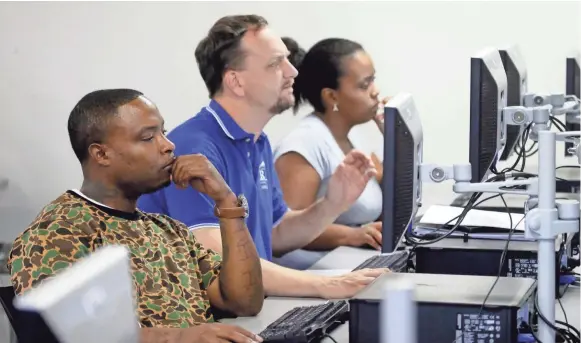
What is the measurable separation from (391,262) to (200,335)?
0.78m

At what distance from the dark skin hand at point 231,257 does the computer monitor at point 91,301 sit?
1155 millimetres

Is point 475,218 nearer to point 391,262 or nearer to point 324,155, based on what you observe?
point 391,262

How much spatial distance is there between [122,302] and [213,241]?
1431mm

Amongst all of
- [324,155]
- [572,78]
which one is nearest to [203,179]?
[324,155]

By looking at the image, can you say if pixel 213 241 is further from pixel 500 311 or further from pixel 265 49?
pixel 500 311

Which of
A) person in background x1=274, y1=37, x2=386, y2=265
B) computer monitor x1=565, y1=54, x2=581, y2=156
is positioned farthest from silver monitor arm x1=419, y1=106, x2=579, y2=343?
computer monitor x1=565, y1=54, x2=581, y2=156

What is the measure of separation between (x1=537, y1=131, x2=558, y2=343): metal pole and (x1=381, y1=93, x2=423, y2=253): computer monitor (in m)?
0.25

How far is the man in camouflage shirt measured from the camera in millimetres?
1882

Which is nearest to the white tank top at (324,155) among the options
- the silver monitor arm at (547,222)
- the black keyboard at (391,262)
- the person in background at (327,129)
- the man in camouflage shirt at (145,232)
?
the person in background at (327,129)

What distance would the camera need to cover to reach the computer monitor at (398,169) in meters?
1.89

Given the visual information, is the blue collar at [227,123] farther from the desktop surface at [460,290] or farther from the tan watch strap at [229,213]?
the desktop surface at [460,290]

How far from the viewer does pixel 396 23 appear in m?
4.71

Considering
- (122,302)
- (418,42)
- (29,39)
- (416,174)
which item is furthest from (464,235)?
(418,42)

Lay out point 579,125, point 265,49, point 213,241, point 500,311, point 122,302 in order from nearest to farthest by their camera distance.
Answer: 1. point 122,302
2. point 500,311
3. point 213,241
4. point 265,49
5. point 579,125
